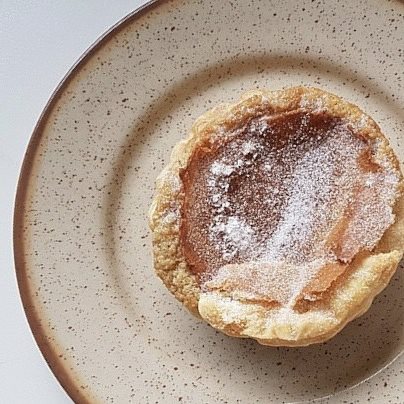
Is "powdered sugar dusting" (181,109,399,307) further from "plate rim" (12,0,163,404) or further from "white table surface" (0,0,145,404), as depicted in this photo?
"white table surface" (0,0,145,404)

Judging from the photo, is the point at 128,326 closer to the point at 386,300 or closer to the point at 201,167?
the point at 201,167

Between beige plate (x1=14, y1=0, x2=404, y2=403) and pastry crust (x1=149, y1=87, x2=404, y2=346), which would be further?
beige plate (x1=14, y1=0, x2=404, y2=403)

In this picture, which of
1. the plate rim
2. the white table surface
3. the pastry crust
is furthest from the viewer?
the white table surface

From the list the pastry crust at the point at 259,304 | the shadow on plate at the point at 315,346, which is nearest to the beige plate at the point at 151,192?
the shadow on plate at the point at 315,346

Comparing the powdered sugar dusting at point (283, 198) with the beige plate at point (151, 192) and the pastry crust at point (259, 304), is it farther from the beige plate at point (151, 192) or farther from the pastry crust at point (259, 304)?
the beige plate at point (151, 192)

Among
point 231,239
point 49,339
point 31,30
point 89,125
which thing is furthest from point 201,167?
point 31,30

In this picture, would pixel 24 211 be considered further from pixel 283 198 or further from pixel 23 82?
pixel 283 198

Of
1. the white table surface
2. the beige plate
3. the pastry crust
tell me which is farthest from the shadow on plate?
the white table surface
